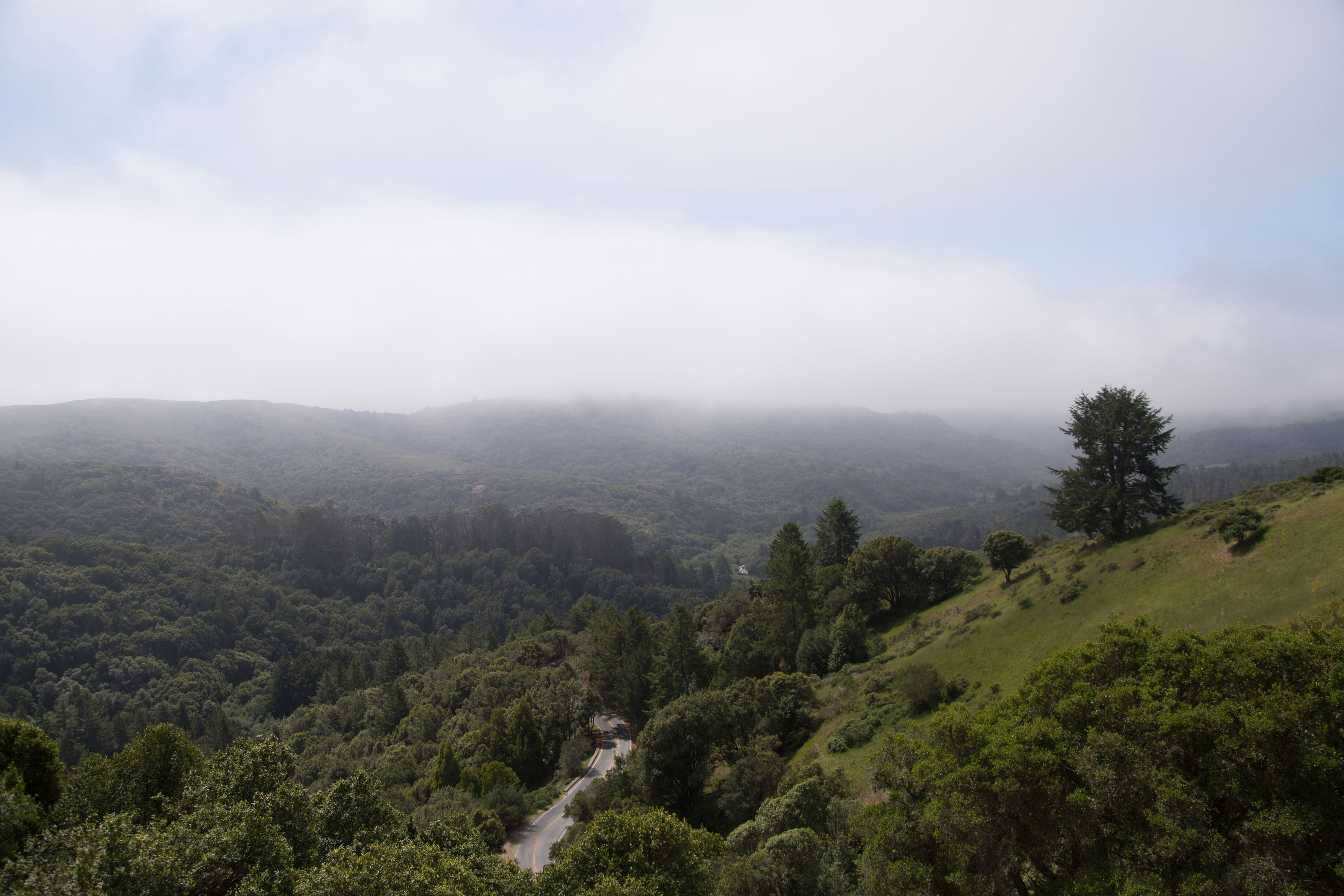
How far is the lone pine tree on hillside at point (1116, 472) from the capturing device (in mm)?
38188

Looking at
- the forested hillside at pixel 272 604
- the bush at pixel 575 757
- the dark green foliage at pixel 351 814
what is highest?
the dark green foliage at pixel 351 814

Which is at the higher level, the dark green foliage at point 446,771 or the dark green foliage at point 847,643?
the dark green foliage at point 847,643

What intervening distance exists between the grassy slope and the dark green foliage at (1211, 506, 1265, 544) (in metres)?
0.51

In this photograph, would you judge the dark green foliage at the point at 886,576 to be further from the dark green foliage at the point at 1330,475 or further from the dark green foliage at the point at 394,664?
the dark green foliage at the point at 394,664

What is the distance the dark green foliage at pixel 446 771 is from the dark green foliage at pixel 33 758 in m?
27.4

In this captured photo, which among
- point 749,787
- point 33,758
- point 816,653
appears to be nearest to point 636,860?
point 749,787

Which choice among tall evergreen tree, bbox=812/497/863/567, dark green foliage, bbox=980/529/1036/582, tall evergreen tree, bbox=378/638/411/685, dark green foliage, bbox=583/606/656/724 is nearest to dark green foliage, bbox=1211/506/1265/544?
dark green foliage, bbox=980/529/1036/582

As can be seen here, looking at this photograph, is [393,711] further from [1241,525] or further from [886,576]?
[1241,525]

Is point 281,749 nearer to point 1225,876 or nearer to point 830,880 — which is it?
point 830,880

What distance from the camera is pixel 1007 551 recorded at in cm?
4462

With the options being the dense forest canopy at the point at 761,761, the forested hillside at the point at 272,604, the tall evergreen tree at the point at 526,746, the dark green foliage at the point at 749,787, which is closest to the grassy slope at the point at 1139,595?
the dense forest canopy at the point at 761,761

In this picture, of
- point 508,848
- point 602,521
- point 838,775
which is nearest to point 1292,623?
point 838,775

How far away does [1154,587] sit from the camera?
30688 millimetres

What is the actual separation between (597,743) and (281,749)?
121 feet
